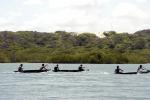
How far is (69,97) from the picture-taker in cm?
5697

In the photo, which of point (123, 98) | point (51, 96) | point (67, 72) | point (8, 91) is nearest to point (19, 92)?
point (8, 91)

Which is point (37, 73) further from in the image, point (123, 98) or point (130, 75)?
point (123, 98)

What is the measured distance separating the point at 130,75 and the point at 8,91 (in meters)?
43.5

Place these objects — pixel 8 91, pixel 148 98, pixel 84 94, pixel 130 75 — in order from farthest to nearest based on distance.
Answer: pixel 130 75 → pixel 8 91 → pixel 84 94 → pixel 148 98

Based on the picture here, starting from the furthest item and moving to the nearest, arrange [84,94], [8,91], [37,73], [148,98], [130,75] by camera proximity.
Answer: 1. [37,73]
2. [130,75]
3. [8,91]
4. [84,94]
5. [148,98]

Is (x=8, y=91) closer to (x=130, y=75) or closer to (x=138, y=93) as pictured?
(x=138, y=93)

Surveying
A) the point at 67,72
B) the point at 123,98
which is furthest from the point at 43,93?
the point at 67,72

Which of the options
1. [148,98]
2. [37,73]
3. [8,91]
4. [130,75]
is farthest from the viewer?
[37,73]

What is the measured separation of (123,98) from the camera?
185ft

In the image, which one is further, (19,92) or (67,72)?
(67,72)

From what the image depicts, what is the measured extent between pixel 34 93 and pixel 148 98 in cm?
1387

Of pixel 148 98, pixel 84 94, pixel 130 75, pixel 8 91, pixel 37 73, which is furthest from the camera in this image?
pixel 37 73

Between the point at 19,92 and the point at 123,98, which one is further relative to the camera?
the point at 19,92

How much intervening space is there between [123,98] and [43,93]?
34.3 ft
